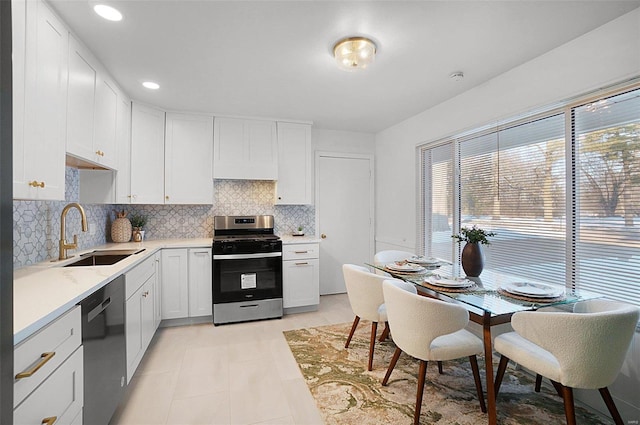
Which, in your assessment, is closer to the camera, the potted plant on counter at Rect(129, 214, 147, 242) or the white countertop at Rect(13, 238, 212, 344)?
the white countertop at Rect(13, 238, 212, 344)

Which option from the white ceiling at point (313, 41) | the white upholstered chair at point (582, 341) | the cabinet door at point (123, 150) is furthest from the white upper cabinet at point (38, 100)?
the white upholstered chair at point (582, 341)

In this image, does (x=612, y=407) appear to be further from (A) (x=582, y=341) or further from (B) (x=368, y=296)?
(B) (x=368, y=296)

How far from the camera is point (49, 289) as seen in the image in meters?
1.40

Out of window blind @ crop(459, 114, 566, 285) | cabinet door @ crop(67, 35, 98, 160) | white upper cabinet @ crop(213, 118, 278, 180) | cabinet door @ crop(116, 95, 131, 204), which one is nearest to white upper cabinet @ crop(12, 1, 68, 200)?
cabinet door @ crop(67, 35, 98, 160)

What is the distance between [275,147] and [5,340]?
11.6ft

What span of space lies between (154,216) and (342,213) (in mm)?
2577

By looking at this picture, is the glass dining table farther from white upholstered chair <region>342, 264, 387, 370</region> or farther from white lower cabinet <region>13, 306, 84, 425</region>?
white lower cabinet <region>13, 306, 84, 425</region>

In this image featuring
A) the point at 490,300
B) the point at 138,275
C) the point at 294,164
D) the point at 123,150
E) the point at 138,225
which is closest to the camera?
the point at 490,300

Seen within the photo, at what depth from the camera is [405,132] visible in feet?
13.0

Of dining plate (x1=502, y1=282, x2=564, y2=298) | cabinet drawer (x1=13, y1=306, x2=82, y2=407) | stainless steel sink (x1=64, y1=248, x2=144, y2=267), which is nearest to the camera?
cabinet drawer (x1=13, y1=306, x2=82, y2=407)

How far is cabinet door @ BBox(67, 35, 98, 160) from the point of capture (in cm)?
191

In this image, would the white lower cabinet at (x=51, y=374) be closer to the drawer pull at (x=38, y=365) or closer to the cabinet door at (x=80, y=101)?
the drawer pull at (x=38, y=365)

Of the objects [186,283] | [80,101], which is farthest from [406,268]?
[80,101]

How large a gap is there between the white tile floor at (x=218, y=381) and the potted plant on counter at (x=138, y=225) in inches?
42.4
